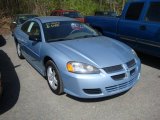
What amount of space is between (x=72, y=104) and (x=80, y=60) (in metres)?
0.86

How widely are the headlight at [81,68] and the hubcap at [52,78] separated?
0.63 metres

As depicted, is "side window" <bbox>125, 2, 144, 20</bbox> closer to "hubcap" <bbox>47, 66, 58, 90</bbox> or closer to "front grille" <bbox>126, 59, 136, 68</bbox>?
"front grille" <bbox>126, 59, 136, 68</bbox>

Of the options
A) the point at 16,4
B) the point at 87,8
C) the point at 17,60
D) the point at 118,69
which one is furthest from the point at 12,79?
the point at 87,8

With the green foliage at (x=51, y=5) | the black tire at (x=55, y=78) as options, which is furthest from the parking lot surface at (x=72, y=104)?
the green foliage at (x=51, y=5)

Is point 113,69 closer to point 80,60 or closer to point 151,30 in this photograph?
point 80,60

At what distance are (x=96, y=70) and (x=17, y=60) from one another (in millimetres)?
4272

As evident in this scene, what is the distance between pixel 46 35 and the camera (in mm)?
5453

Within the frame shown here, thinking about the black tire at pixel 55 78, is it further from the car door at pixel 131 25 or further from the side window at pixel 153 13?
the side window at pixel 153 13

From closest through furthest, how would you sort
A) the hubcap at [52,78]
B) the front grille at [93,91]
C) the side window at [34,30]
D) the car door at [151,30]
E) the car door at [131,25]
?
1. the front grille at [93,91]
2. the hubcap at [52,78]
3. the side window at [34,30]
4. the car door at [151,30]
5. the car door at [131,25]

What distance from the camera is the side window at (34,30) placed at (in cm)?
567

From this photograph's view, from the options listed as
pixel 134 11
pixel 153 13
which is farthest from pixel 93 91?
pixel 134 11

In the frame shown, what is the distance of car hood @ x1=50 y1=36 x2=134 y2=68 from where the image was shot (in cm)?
446

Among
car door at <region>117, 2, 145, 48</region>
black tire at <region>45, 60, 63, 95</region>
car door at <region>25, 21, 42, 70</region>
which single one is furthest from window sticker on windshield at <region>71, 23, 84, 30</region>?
car door at <region>117, 2, 145, 48</region>

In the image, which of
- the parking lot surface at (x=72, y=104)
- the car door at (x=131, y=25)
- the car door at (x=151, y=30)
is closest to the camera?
the parking lot surface at (x=72, y=104)
